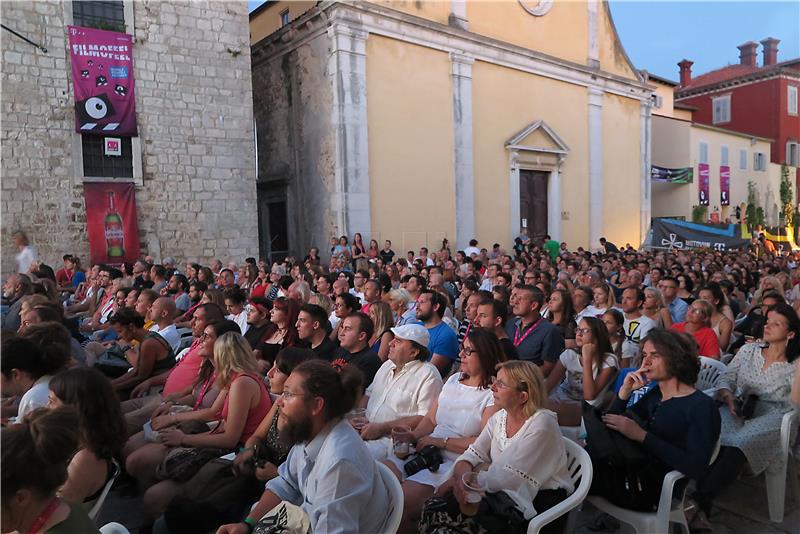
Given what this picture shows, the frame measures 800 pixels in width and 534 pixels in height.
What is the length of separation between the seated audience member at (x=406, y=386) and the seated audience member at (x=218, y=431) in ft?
2.63

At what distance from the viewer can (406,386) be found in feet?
13.4

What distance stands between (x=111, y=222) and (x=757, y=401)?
1317 cm

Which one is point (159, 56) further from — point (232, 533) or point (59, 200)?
point (232, 533)

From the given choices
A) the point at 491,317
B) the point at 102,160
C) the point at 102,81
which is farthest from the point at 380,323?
the point at 102,81

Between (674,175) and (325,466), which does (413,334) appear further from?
(674,175)

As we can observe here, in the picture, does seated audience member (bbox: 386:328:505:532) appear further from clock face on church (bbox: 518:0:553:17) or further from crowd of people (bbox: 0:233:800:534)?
clock face on church (bbox: 518:0:553:17)

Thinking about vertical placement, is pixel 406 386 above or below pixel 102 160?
below

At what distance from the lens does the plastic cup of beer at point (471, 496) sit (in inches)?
104

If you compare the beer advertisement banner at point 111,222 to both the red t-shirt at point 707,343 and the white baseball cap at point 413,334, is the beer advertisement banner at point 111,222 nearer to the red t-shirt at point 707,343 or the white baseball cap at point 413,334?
the white baseball cap at point 413,334

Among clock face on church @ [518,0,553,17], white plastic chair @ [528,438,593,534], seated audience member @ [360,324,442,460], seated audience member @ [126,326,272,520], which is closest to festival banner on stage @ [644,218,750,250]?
clock face on church @ [518,0,553,17]

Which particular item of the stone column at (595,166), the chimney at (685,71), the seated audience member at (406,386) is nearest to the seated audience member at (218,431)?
the seated audience member at (406,386)

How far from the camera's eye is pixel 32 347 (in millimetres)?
3705

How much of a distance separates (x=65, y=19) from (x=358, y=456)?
13.8m

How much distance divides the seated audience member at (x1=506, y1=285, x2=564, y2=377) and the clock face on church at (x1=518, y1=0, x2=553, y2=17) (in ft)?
55.1
